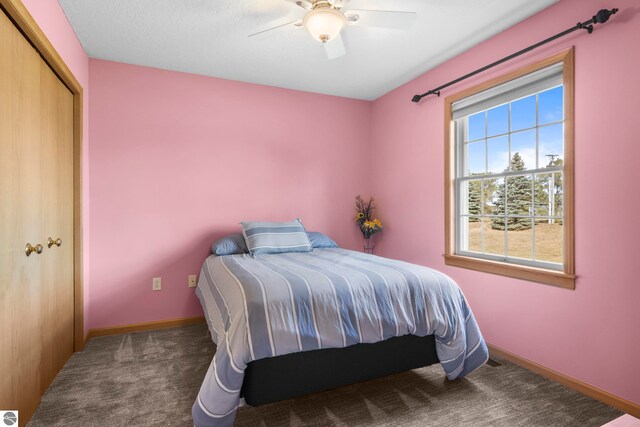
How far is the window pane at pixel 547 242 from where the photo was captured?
2.58 metres

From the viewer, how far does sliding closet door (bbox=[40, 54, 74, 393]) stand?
6.86ft

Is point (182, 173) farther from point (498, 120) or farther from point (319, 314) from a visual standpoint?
point (498, 120)

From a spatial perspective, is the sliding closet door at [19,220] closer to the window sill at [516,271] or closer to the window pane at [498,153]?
the window sill at [516,271]

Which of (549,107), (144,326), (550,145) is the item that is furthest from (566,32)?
(144,326)

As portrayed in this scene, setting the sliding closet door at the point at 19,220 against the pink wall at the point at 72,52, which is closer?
the sliding closet door at the point at 19,220

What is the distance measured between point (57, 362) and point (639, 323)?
3.56 meters

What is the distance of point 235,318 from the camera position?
1.73 metres

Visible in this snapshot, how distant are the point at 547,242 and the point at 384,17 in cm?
205

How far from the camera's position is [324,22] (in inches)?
83.2

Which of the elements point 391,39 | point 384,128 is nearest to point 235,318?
point 391,39

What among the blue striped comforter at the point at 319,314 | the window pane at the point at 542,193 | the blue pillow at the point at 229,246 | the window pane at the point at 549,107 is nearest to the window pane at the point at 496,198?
the window pane at the point at 542,193

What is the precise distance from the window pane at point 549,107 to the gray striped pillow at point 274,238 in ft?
7.13

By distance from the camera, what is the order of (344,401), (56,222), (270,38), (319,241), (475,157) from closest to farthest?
(344,401) → (56,222) → (270,38) → (475,157) → (319,241)

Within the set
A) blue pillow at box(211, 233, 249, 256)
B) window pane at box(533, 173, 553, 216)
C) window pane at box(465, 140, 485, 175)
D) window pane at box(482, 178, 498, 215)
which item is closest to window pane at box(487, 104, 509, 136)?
window pane at box(465, 140, 485, 175)
